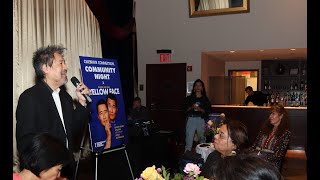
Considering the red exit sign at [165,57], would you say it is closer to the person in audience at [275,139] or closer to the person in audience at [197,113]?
the person in audience at [197,113]

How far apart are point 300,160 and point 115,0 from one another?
5162 millimetres

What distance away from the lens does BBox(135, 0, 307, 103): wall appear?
7.51 meters

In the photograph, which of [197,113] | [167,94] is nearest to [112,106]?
[197,113]

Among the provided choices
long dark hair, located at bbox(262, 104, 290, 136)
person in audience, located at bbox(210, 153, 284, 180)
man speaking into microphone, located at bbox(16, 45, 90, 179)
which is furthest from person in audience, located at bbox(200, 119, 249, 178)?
person in audience, located at bbox(210, 153, 284, 180)

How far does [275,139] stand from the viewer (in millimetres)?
3660

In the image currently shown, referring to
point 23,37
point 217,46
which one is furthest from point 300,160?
point 23,37

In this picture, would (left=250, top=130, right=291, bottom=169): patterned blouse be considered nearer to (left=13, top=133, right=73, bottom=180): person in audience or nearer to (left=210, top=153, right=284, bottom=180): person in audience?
(left=13, top=133, right=73, bottom=180): person in audience

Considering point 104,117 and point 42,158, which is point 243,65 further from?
point 42,158

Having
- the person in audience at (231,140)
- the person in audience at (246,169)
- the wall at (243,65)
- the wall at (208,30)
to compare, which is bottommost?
the person in audience at (231,140)

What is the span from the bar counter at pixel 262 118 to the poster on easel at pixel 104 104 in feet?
14.0

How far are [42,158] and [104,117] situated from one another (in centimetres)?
257

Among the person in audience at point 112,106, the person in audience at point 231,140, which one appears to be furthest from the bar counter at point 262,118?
the person in audience at point 231,140

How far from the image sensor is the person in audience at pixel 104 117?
14.2 ft
